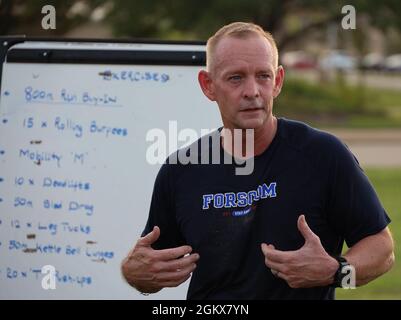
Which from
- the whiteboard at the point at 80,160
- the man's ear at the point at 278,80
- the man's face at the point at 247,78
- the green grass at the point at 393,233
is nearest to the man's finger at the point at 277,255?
the man's face at the point at 247,78

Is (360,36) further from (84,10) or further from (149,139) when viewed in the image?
(149,139)

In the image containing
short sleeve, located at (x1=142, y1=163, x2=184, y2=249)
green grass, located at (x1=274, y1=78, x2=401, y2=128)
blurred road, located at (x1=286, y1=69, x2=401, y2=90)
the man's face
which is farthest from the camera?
blurred road, located at (x1=286, y1=69, x2=401, y2=90)

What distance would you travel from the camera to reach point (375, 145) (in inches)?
856

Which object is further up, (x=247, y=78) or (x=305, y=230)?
(x=247, y=78)

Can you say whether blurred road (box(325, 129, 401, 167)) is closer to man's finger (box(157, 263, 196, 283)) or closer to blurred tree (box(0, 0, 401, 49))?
blurred tree (box(0, 0, 401, 49))

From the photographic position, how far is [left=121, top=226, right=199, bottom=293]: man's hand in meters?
3.13

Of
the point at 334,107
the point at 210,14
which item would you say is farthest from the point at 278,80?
the point at 334,107

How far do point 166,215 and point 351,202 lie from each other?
25.3 inches

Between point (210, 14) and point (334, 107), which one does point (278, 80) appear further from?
point (334, 107)

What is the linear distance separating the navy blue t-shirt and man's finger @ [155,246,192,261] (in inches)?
1.7

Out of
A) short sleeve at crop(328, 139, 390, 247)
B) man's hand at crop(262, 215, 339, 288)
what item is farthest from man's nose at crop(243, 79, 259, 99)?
man's hand at crop(262, 215, 339, 288)

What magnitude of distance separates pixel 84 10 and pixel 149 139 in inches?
821

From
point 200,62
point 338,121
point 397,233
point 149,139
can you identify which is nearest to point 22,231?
point 149,139
